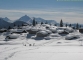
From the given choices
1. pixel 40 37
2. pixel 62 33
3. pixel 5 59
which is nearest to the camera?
pixel 5 59

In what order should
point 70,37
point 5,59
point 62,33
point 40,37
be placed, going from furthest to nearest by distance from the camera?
point 62,33 < point 40,37 < point 70,37 < point 5,59

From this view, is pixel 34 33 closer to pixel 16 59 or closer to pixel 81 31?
pixel 81 31

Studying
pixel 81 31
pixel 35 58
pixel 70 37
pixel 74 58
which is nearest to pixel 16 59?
pixel 35 58

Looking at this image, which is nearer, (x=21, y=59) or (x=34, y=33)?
(x=21, y=59)

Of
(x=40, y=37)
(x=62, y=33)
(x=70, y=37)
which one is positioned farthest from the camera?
(x=62, y=33)

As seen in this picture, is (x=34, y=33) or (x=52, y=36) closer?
(x=52, y=36)

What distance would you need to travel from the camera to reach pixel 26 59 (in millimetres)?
21797

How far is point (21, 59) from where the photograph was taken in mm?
21766

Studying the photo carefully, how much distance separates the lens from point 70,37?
5491 centimetres

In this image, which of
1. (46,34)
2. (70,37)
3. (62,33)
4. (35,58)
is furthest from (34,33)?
(35,58)

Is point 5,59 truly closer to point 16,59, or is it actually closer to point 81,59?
point 16,59

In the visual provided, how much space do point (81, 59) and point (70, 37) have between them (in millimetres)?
33792

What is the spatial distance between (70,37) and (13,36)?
21991 millimetres

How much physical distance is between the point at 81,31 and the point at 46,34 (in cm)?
1768
